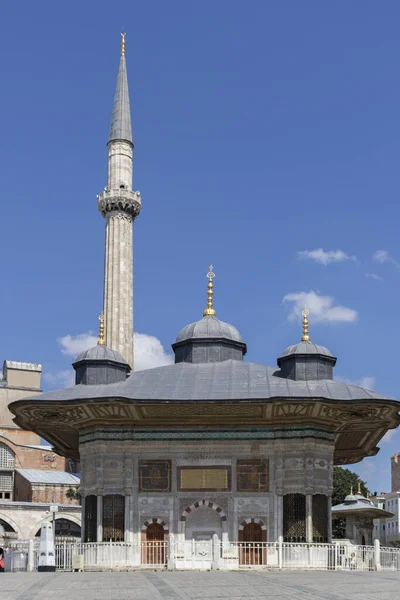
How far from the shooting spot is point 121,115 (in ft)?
203

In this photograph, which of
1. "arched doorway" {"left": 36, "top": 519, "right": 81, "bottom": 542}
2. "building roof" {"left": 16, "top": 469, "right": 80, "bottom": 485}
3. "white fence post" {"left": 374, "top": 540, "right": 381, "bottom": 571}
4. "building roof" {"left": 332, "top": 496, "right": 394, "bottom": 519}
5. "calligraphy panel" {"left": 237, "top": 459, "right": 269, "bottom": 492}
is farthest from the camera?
"building roof" {"left": 16, "top": 469, "right": 80, "bottom": 485}

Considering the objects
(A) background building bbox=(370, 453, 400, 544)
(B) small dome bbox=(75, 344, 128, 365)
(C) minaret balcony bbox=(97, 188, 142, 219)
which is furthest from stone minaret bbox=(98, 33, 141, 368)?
(A) background building bbox=(370, 453, 400, 544)

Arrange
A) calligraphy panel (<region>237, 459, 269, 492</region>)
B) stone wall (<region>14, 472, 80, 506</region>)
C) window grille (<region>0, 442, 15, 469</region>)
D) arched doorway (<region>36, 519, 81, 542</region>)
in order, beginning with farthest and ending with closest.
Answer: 1. window grille (<region>0, 442, 15, 469</region>)
2. stone wall (<region>14, 472, 80, 506</region>)
3. arched doorway (<region>36, 519, 81, 542</region>)
4. calligraphy panel (<region>237, 459, 269, 492</region>)

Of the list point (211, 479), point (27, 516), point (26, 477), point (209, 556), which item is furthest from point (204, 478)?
point (26, 477)

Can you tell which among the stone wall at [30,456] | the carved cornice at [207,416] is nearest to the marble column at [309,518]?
the carved cornice at [207,416]

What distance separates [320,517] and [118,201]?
113 ft

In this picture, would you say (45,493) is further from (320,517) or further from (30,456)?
(320,517)

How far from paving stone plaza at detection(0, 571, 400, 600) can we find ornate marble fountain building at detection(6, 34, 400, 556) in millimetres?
7174

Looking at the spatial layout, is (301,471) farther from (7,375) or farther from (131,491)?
(7,375)

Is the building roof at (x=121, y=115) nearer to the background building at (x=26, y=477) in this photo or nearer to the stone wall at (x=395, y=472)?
the background building at (x=26, y=477)

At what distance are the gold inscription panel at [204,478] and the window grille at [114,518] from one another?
1.97 m

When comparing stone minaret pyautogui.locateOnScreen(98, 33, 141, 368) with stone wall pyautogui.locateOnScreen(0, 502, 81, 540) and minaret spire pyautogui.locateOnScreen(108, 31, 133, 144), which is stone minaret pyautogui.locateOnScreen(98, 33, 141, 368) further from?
stone wall pyautogui.locateOnScreen(0, 502, 81, 540)

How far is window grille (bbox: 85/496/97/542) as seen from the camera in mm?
28406

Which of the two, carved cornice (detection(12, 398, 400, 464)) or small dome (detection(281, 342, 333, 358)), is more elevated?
small dome (detection(281, 342, 333, 358))
